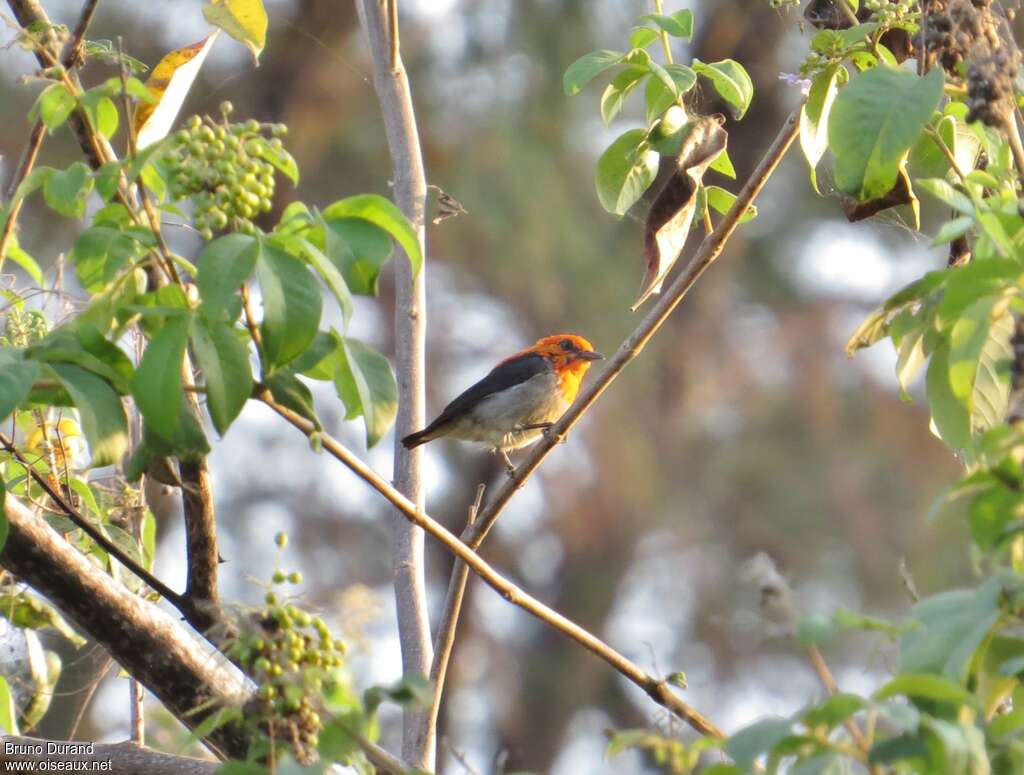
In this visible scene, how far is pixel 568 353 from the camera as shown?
7.59m

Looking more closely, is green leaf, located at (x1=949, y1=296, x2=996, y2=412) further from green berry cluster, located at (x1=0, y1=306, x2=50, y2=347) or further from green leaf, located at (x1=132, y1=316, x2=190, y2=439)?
green berry cluster, located at (x1=0, y1=306, x2=50, y2=347)

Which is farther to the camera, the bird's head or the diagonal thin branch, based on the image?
the bird's head

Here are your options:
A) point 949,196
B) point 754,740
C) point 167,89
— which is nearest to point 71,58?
point 167,89

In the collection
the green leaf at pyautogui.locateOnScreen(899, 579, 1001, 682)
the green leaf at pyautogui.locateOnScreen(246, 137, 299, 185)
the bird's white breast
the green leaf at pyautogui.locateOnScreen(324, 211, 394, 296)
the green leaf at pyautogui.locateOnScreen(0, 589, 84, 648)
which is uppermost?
the bird's white breast

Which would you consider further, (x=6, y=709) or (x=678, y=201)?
(x=678, y=201)

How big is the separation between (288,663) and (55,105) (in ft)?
3.34

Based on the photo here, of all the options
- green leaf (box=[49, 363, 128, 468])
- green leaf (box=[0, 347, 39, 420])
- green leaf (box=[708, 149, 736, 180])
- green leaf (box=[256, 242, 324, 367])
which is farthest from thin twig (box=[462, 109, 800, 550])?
green leaf (box=[0, 347, 39, 420])

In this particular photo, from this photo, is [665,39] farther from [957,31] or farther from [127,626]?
[127,626]

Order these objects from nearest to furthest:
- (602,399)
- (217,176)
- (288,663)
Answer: (288,663), (217,176), (602,399)

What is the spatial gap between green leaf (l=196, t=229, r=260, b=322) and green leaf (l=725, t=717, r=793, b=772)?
884mm

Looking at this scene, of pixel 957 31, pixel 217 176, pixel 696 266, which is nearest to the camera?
pixel 217 176

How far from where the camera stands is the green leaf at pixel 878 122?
6.79 ft

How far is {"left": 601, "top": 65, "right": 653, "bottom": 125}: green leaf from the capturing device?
2.92 metres

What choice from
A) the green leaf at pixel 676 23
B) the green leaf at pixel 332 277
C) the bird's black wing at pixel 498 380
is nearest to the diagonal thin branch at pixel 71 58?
the green leaf at pixel 332 277
